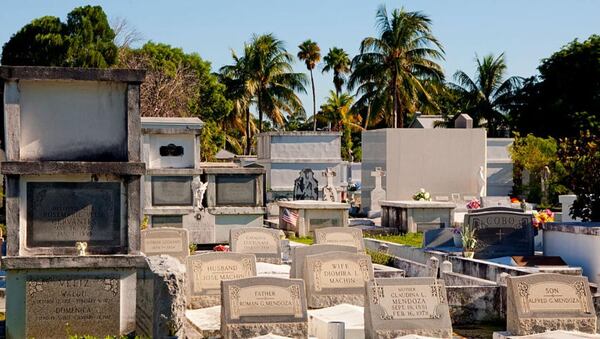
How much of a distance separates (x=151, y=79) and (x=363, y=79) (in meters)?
10.5

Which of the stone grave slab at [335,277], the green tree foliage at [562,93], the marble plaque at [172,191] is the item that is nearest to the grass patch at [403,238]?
the marble plaque at [172,191]

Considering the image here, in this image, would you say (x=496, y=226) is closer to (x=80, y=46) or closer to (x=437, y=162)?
(x=437, y=162)

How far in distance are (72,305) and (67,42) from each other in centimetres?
4480

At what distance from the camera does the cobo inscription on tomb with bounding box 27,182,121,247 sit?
1090 cm

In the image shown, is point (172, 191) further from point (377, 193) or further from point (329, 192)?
point (377, 193)

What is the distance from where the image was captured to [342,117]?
226 feet

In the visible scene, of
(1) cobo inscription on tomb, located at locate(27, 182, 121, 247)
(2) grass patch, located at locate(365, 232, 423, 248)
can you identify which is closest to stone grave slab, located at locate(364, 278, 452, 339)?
(1) cobo inscription on tomb, located at locate(27, 182, 121, 247)

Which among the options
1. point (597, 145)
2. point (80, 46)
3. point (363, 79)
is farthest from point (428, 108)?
point (597, 145)

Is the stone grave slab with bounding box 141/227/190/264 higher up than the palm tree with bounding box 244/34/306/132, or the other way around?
the palm tree with bounding box 244/34/306/132

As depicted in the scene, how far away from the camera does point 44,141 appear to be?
11023 millimetres

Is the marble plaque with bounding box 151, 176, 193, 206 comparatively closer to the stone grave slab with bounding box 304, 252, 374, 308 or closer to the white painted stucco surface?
the stone grave slab with bounding box 304, 252, 374, 308

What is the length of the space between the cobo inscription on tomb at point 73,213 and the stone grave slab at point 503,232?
9477 mm

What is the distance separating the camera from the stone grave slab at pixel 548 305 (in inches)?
462

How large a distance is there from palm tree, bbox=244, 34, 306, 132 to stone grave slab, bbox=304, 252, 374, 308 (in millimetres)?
48546
